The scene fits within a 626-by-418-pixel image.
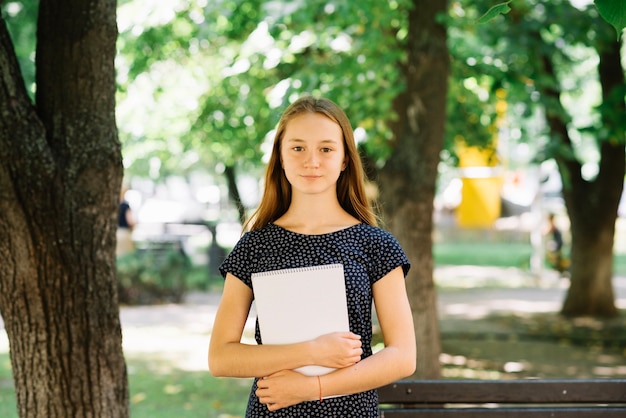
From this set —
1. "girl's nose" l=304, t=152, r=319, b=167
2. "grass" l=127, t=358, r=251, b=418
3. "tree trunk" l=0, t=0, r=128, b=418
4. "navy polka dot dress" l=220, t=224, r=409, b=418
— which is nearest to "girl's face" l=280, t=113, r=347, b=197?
"girl's nose" l=304, t=152, r=319, b=167

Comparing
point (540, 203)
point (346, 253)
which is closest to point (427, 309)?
point (346, 253)

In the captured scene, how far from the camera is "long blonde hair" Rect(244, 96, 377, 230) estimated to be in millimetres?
2777

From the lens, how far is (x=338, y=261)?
2607 mm

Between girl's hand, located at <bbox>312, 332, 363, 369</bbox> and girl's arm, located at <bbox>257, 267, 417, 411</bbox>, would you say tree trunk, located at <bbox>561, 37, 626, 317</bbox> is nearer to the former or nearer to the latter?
girl's arm, located at <bbox>257, 267, 417, 411</bbox>

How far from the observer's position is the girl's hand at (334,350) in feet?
8.02

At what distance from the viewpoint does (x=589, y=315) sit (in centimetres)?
1460

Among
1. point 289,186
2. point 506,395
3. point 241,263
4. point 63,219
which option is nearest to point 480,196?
point 506,395

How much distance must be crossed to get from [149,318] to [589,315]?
6.83 meters

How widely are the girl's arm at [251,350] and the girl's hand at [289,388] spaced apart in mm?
23

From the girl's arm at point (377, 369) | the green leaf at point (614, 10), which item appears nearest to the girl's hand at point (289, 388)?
the girl's arm at point (377, 369)

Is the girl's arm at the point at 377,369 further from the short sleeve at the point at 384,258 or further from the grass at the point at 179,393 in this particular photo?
the grass at the point at 179,393

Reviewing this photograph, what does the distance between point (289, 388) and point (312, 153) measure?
671 mm

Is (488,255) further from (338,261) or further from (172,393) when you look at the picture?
(338,261)

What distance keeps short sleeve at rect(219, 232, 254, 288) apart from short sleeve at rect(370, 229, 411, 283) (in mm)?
349
